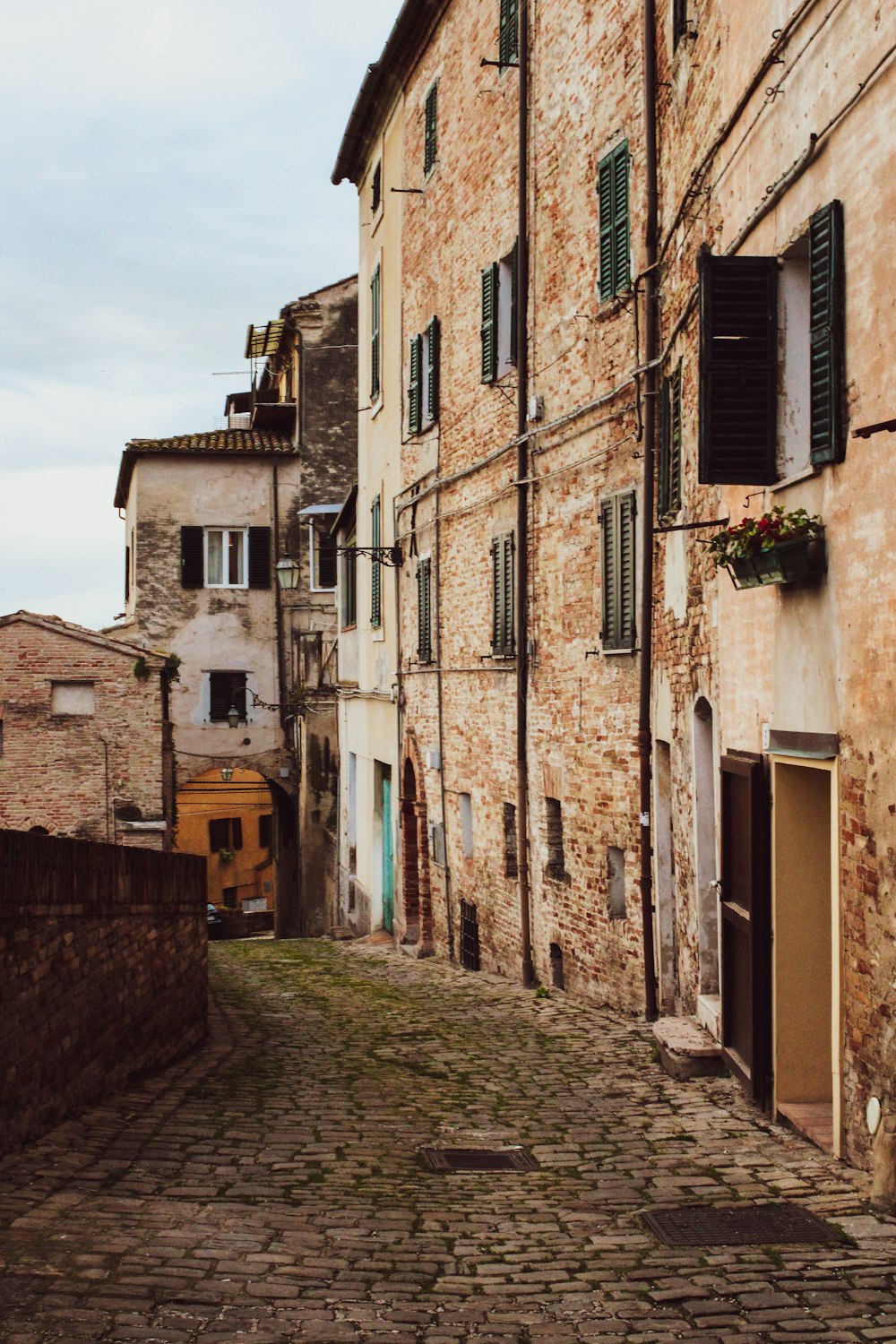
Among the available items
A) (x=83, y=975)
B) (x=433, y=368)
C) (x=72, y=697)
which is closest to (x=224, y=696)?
(x=72, y=697)

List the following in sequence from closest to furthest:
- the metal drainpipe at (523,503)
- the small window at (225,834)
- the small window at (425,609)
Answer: the metal drainpipe at (523,503) → the small window at (425,609) → the small window at (225,834)

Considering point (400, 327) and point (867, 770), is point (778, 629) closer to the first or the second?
point (867, 770)

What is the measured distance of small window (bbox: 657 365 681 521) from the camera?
11.2 metres

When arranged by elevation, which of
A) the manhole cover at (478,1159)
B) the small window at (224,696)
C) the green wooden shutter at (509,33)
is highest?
the green wooden shutter at (509,33)

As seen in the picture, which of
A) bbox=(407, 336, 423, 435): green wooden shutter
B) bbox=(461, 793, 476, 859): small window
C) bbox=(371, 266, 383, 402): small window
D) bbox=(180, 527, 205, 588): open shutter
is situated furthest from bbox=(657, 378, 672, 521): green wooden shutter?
bbox=(180, 527, 205, 588): open shutter

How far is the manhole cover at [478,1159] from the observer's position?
25.3 ft

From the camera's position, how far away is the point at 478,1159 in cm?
789

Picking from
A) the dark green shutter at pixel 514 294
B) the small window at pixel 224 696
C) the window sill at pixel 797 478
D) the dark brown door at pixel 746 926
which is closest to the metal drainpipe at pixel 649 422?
the dark brown door at pixel 746 926

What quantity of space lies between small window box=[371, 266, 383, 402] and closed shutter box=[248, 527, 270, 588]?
983 centimetres

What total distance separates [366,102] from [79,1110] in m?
18.8

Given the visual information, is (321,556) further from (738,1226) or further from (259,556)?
(738,1226)

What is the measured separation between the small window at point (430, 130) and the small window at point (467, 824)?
8.40 m

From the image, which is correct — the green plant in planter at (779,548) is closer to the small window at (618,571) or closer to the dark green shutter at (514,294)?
the small window at (618,571)

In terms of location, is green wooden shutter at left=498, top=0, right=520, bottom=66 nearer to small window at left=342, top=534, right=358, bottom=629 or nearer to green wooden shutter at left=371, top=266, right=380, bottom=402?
green wooden shutter at left=371, top=266, right=380, bottom=402
